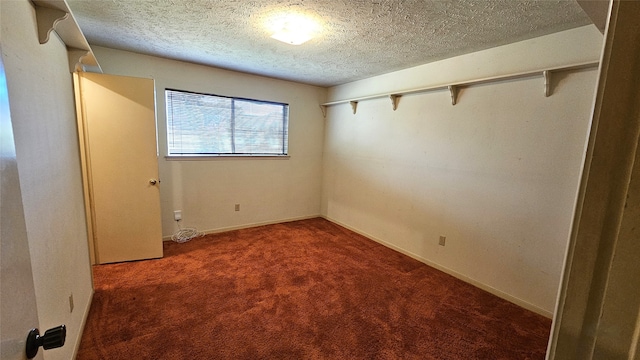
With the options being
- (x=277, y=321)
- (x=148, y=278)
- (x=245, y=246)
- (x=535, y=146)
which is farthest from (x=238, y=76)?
(x=535, y=146)

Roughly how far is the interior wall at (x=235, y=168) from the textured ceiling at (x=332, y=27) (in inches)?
11.1

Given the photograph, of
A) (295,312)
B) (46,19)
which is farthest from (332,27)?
(295,312)

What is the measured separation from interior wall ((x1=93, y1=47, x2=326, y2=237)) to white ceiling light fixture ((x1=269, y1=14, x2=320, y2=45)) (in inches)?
67.8

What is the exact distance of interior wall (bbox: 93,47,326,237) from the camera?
3.24 metres

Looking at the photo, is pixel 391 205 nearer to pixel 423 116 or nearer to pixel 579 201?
pixel 423 116

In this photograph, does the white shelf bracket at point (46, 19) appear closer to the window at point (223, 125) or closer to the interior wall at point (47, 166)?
the interior wall at point (47, 166)

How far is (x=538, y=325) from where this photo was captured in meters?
2.08

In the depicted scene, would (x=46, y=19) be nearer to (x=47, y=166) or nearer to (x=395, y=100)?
(x=47, y=166)

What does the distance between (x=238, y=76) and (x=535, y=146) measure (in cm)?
358

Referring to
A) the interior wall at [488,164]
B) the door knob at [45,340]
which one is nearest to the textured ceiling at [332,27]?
the interior wall at [488,164]

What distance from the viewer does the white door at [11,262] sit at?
0.49 metres

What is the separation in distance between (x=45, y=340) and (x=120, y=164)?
257cm

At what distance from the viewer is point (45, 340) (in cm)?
59

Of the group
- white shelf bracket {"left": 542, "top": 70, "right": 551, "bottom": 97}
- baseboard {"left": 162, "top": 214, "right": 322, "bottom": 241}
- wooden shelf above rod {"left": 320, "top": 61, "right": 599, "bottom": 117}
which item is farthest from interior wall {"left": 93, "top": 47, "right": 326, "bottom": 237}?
white shelf bracket {"left": 542, "top": 70, "right": 551, "bottom": 97}
